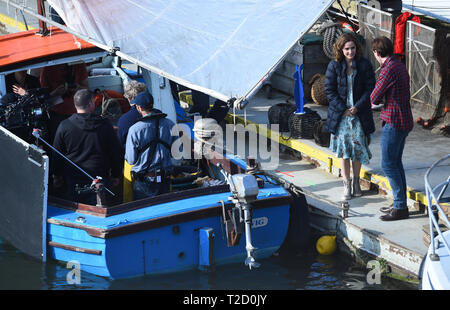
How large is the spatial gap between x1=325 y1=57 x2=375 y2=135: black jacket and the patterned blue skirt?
0.06 meters

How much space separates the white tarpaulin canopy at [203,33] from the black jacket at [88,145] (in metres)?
0.87

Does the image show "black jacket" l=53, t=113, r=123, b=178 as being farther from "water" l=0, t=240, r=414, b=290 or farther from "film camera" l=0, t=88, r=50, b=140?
"water" l=0, t=240, r=414, b=290

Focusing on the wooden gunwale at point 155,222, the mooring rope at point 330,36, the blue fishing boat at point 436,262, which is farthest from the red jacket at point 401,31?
the blue fishing boat at point 436,262

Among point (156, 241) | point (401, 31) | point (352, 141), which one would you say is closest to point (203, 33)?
point (352, 141)

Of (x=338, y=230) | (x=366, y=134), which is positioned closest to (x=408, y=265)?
(x=338, y=230)

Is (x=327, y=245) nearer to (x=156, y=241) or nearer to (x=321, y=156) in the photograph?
(x=321, y=156)

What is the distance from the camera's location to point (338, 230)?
26.7 feet

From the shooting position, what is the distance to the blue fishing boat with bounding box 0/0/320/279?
702 cm

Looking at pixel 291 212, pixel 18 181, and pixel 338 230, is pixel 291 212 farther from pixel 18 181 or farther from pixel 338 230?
pixel 18 181

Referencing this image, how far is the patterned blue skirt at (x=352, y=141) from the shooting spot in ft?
26.8

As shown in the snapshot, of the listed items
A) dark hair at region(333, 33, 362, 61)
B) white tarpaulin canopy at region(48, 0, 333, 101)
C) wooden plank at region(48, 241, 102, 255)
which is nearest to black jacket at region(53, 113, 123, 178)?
wooden plank at region(48, 241, 102, 255)

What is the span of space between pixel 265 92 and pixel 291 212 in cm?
586

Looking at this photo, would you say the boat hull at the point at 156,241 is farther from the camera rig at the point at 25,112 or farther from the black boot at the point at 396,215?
the camera rig at the point at 25,112

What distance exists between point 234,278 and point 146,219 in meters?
1.24
